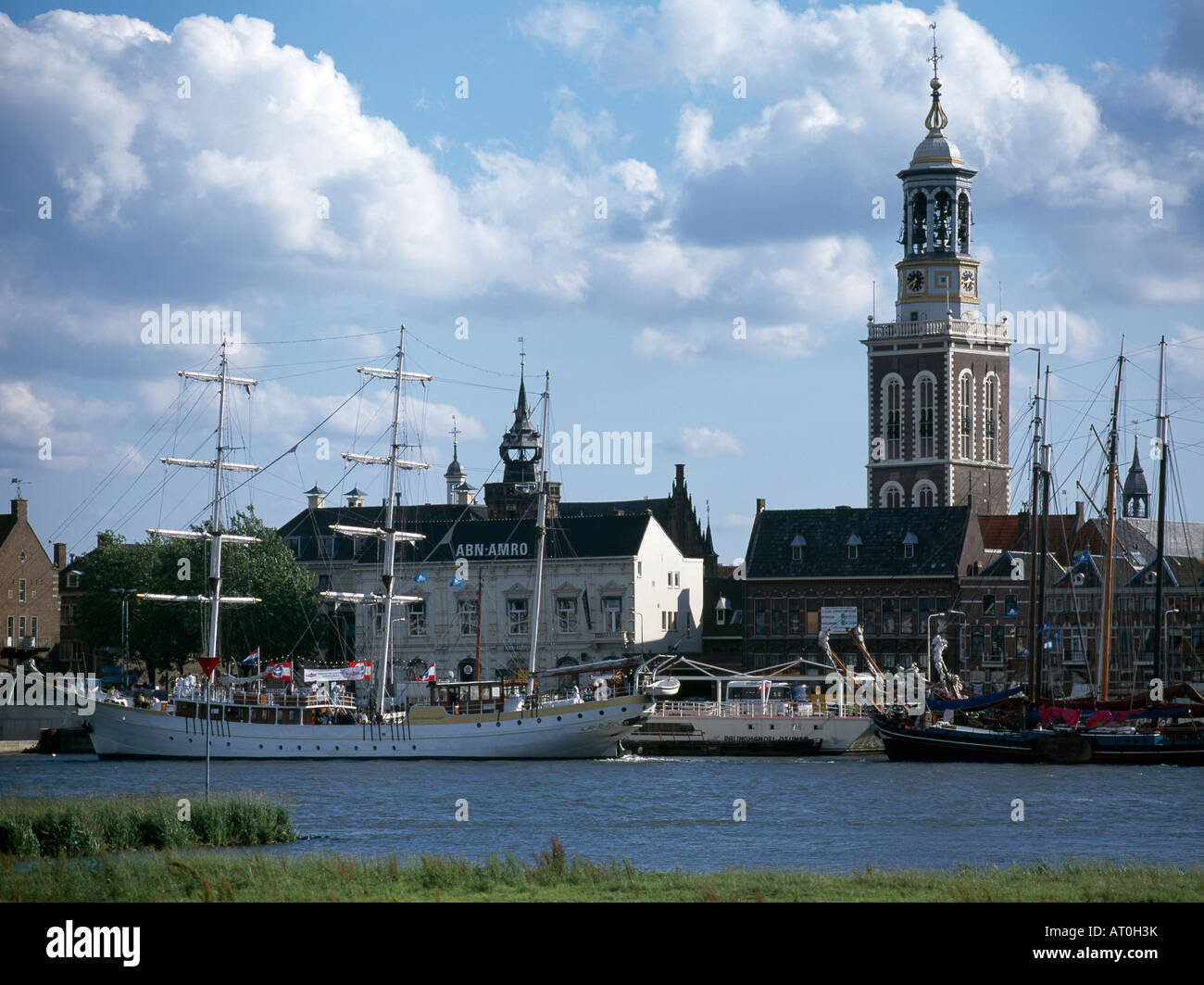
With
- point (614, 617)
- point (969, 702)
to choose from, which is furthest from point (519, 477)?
point (969, 702)

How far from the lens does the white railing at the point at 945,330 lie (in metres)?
112

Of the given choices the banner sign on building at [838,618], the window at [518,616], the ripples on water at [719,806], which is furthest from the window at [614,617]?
the ripples on water at [719,806]

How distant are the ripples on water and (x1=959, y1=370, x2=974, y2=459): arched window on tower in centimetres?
4005

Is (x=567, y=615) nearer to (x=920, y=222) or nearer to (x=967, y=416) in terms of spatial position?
(x=967, y=416)

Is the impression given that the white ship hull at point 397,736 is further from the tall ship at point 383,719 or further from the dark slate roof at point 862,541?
the dark slate roof at point 862,541

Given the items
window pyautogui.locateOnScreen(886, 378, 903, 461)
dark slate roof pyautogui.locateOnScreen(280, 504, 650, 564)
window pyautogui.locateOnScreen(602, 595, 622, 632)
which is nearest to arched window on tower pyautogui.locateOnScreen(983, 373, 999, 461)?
window pyautogui.locateOnScreen(886, 378, 903, 461)

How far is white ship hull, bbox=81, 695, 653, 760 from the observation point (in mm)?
78125

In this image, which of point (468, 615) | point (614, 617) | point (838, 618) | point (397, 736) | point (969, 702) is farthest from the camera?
point (468, 615)

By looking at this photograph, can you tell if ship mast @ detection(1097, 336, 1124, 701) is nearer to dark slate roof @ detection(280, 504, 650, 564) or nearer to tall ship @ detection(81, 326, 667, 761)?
tall ship @ detection(81, 326, 667, 761)

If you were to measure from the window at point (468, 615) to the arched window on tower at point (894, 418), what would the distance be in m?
27.3

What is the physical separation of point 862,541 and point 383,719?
30881 millimetres

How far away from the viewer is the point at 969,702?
2948 inches
